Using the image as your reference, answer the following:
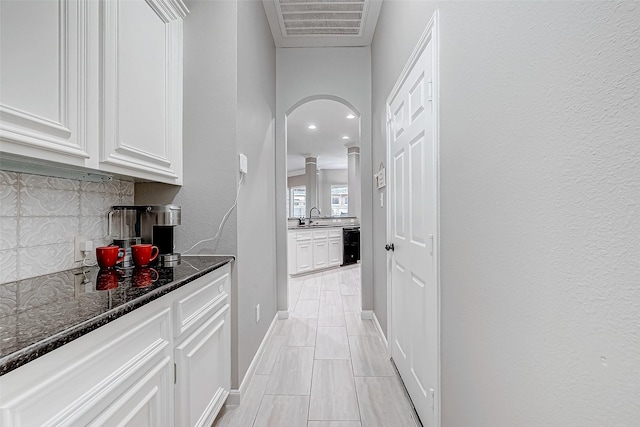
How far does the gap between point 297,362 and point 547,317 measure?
1995mm

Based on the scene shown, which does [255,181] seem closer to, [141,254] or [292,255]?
[141,254]

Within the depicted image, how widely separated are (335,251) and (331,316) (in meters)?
3.17

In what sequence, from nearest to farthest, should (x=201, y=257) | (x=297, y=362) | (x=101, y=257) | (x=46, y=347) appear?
(x=46, y=347) → (x=101, y=257) → (x=201, y=257) → (x=297, y=362)

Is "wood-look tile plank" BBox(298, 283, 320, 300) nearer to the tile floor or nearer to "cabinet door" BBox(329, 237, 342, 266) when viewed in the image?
the tile floor

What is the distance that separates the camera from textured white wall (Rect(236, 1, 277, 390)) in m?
1.91

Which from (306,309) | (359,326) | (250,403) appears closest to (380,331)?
(359,326)

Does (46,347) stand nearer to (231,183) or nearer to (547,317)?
(547,317)

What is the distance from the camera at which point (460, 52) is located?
1114 millimetres

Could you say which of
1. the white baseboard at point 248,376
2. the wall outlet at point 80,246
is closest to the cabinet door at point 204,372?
the white baseboard at point 248,376

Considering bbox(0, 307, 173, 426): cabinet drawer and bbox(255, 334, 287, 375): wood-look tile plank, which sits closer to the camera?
bbox(0, 307, 173, 426): cabinet drawer

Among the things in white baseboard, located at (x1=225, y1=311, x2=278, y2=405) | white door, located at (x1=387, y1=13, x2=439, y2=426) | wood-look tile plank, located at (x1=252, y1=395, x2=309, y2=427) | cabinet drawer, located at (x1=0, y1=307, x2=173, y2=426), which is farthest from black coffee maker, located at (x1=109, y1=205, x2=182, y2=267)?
white door, located at (x1=387, y1=13, x2=439, y2=426)

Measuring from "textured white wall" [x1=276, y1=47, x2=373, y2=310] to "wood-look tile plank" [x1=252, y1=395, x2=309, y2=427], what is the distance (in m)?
1.53

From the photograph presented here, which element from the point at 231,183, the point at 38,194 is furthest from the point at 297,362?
the point at 38,194

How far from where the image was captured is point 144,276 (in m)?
1.25
